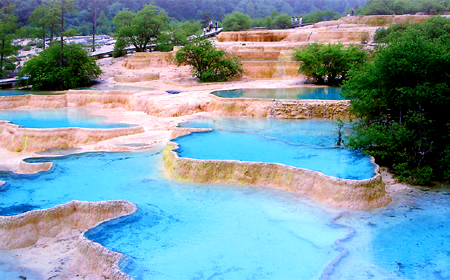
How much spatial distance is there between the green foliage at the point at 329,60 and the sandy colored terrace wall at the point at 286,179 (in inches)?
443

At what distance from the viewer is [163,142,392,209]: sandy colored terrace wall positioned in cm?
831

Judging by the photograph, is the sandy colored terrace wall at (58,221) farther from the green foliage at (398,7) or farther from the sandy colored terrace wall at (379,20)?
the green foliage at (398,7)

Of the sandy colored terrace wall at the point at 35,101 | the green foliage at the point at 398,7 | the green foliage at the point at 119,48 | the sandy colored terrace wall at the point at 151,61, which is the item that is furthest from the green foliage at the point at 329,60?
the green foliage at the point at 398,7

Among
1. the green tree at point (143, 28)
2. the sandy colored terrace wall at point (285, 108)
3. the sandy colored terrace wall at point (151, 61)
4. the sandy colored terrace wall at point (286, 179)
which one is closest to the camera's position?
the sandy colored terrace wall at point (286, 179)

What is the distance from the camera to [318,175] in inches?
344

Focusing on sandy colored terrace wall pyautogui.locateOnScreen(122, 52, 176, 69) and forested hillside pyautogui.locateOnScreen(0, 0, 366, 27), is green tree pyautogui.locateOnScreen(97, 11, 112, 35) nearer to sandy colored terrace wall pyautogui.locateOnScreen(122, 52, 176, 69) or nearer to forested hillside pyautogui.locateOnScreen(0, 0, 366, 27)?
forested hillside pyautogui.locateOnScreen(0, 0, 366, 27)

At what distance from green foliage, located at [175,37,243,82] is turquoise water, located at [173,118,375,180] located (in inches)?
330

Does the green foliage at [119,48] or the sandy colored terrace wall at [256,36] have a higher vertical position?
the sandy colored terrace wall at [256,36]

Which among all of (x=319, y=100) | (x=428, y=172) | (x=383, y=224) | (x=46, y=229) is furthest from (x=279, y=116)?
(x=46, y=229)

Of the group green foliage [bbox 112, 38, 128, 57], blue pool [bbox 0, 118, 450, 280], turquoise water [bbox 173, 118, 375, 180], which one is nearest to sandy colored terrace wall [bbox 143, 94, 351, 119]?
turquoise water [bbox 173, 118, 375, 180]

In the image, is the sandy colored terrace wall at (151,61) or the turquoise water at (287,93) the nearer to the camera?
the turquoise water at (287,93)

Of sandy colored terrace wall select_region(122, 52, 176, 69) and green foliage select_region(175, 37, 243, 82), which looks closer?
green foliage select_region(175, 37, 243, 82)

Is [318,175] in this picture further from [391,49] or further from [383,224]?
[391,49]

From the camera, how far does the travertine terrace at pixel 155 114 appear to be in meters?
7.95
